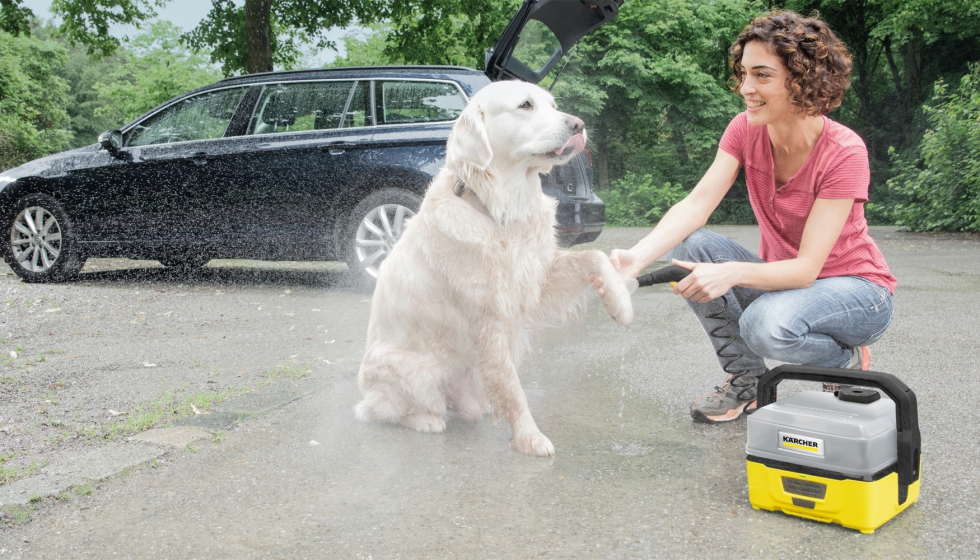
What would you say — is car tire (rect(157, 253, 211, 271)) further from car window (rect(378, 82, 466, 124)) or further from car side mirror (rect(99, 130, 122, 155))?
car window (rect(378, 82, 466, 124))

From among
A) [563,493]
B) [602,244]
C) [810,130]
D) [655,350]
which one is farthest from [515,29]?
[602,244]

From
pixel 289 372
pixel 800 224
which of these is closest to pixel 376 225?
pixel 289 372

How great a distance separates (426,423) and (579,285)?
93cm

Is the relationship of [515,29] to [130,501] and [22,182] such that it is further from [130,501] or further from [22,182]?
[22,182]

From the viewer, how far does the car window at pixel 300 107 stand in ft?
23.6

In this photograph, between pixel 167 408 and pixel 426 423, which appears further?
pixel 167 408

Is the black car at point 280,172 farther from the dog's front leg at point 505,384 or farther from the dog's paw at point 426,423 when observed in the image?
the dog's front leg at point 505,384

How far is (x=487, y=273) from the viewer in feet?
10.2

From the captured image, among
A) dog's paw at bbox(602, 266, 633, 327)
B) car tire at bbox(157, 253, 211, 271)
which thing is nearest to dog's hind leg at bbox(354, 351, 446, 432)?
dog's paw at bbox(602, 266, 633, 327)

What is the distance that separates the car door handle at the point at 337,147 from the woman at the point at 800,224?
167 inches

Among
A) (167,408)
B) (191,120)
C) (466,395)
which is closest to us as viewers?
(466,395)

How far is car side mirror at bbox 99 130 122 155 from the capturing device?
735 cm

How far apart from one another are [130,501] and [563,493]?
4.97ft

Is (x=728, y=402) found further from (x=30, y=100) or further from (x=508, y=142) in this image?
(x=30, y=100)
